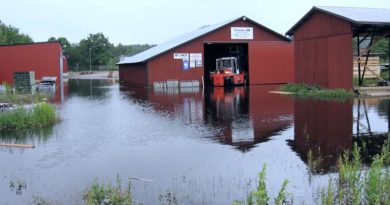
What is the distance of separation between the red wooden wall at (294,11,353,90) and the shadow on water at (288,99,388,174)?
4384 mm

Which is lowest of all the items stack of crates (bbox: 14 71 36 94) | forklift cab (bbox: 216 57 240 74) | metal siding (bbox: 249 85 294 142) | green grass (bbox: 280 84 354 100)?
metal siding (bbox: 249 85 294 142)

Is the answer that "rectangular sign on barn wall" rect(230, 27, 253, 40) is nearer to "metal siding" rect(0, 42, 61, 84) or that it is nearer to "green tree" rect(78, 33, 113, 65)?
"metal siding" rect(0, 42, 61, 84)

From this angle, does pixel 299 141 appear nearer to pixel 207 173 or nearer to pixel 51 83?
pixel 207 173

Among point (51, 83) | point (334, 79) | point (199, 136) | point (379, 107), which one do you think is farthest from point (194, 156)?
point (51, 83)

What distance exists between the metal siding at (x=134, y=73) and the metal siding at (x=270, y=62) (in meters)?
9.10

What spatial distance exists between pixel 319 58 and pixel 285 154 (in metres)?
17.0

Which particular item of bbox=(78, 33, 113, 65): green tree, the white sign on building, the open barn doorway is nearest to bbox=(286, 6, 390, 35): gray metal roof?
the white sign on building

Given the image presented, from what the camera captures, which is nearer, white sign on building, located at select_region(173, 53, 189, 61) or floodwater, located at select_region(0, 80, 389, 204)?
floodwater, located at select_region(0, 80, 389, 204)

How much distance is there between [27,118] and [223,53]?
32168 mm

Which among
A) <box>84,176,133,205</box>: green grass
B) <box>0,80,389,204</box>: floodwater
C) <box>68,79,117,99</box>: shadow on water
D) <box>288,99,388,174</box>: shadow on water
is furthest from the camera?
<box>68,79,117,99</box>: shadow on water

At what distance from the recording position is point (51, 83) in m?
37.6

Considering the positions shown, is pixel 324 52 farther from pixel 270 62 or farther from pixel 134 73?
pixel 134 73

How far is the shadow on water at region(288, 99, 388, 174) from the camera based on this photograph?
30.8 ft

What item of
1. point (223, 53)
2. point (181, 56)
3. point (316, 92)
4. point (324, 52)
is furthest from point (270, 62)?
point (316, 92)
